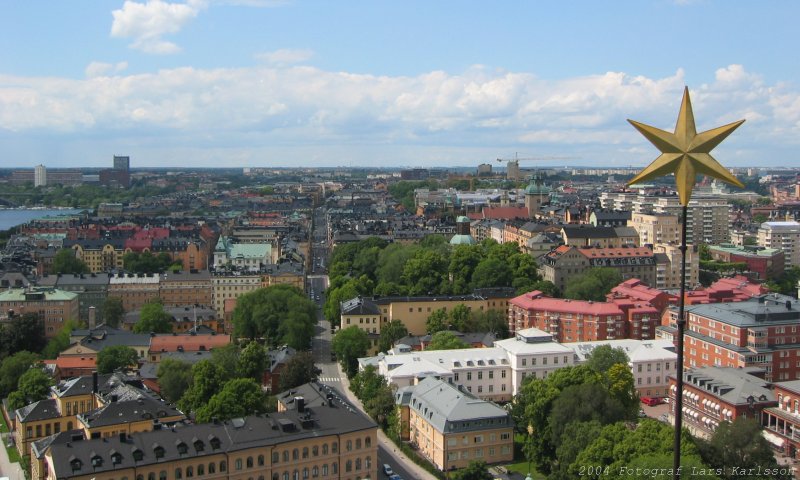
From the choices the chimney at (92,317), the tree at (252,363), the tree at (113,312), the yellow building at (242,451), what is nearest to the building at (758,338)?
the yellow building at (242,451)

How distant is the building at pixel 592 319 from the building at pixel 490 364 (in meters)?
8.17

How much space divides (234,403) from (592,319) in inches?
1081

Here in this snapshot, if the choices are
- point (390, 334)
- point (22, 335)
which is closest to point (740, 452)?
point (390, 334)

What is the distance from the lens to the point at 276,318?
196 ft

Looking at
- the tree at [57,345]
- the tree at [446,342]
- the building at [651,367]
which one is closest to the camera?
the building at [651,367]

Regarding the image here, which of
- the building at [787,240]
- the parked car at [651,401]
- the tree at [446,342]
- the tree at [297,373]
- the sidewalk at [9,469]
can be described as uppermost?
the building at [787,240]

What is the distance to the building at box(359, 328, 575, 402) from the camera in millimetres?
46219

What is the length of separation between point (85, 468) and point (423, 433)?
15771mm

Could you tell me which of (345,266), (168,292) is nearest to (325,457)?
(168,292)

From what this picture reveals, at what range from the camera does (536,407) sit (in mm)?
37312

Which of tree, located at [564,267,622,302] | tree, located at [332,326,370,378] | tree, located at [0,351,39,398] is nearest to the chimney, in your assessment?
tree, located at [0,351,39,398]

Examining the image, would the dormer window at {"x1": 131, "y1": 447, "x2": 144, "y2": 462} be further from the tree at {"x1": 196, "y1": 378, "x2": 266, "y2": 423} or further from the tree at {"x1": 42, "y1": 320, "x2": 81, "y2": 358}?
the tree at {"x1": 42, "y1": 320, "x2": 81, "y2": 358}

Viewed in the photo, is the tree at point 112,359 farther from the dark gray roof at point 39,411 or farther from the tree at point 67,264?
the tree at point 67,264

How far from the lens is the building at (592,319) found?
56031mm
